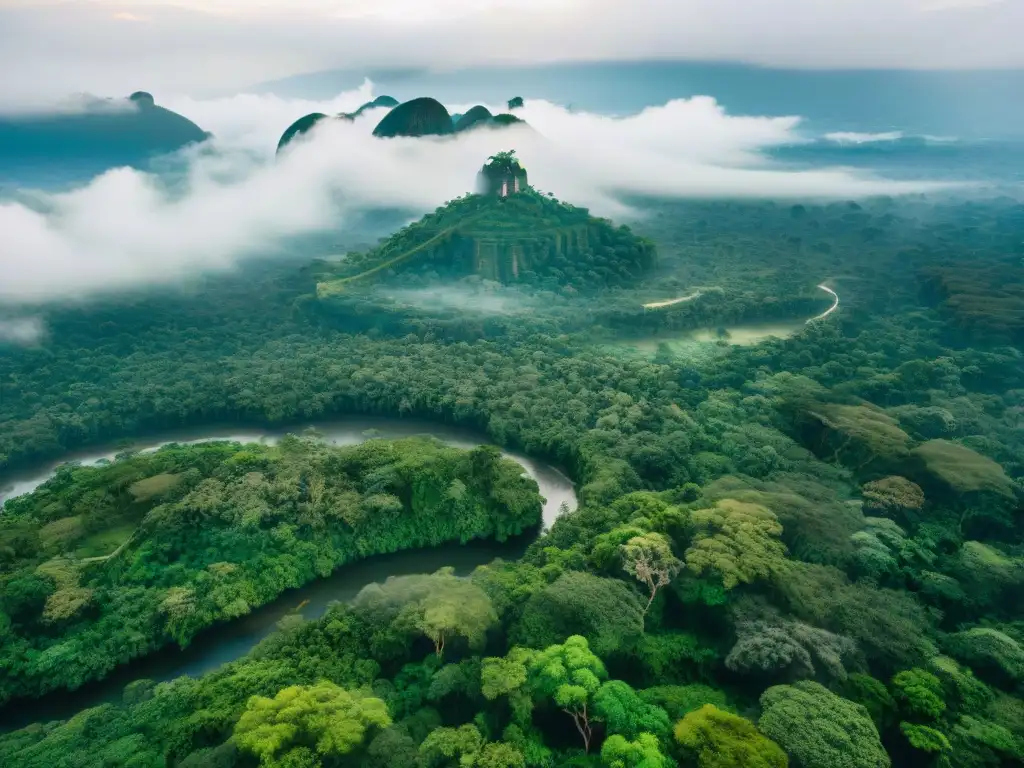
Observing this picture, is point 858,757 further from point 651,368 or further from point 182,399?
point 182,399

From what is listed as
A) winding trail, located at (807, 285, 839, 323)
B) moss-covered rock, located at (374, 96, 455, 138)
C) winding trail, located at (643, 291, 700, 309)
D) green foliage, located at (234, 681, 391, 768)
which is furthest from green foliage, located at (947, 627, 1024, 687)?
moss-covered rock, located at (374, 96, 455, 138)

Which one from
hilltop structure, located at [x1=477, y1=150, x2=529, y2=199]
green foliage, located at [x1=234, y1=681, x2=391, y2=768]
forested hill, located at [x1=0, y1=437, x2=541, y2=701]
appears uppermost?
hilltop structure, located at [x1=477, y1=150, x2=529, y2=199]

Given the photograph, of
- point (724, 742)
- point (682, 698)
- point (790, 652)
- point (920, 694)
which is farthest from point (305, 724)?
point (920, 694)

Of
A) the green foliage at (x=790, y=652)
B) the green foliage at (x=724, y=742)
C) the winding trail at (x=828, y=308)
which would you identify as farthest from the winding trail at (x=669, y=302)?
the green foliage at (x=724, y=742)

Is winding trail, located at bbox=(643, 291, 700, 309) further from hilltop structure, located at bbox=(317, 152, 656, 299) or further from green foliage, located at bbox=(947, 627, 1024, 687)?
green foliage, located at bbox=(947, 627, 1024, 687)

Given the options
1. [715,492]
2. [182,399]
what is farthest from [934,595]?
[182,399]

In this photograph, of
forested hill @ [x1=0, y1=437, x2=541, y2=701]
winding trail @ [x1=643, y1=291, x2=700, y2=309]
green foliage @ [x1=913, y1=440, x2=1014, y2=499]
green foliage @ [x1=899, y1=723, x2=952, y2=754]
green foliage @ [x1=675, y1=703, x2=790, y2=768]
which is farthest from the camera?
winding trail @ [x1=643, y1=291, x2=700, y2=309]

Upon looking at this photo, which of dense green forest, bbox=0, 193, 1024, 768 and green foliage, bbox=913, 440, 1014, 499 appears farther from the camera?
green foliage, bbox=913, 440, 1014, 499

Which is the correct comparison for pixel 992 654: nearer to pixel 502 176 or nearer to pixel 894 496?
pixel 894 496
